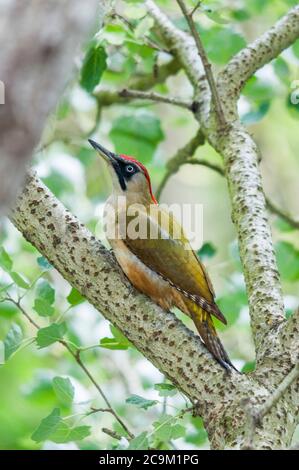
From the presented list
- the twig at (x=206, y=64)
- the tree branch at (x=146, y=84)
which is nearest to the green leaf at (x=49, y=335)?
the twig at (x=206, y=64)

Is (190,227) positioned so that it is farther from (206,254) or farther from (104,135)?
(104,135)

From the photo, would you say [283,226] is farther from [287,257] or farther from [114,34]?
[114,34]

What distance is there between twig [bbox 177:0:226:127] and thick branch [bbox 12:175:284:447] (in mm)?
1081

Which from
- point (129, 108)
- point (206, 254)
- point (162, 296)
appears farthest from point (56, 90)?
point (129, 108)

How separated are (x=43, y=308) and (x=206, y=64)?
1446mm

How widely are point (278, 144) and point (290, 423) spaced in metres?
7.09

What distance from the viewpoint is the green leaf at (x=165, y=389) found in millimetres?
2969

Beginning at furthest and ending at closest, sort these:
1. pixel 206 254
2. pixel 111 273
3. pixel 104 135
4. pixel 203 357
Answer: pixel 104 135
pixel 206 254
pixel 111 273
pixel 203 357

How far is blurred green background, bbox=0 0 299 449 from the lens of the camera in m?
3.45

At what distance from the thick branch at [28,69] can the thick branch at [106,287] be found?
1.60 metres

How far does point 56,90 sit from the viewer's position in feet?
4.96

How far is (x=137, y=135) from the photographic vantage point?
532 cm

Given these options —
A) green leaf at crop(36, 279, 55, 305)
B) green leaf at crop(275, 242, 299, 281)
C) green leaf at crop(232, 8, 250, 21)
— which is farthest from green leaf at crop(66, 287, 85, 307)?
green leaf at crop(232, 8, 250, 21)

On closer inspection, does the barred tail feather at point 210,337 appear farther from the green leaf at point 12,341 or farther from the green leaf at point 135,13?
the green leaf at point 135,13
